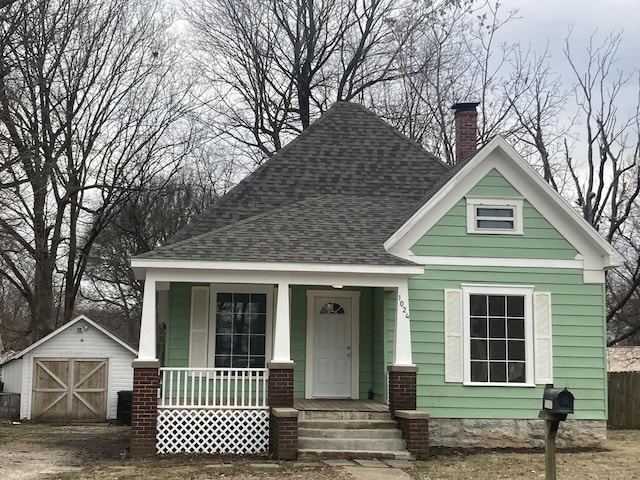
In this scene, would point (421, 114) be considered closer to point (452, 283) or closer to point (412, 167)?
point (412, 167)

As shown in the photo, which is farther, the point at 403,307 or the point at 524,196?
the point at 524,196

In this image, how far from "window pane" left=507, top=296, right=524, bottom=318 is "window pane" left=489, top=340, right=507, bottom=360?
0.55 meters

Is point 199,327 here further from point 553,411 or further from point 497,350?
point 553,411

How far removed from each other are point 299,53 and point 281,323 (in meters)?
18.7

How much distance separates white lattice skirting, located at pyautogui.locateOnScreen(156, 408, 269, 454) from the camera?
12562 millimetres

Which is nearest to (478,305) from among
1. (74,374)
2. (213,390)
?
(213,390)

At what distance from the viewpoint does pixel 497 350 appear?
14086 millimetres

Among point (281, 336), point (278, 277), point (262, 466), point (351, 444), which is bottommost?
point (262, 466)

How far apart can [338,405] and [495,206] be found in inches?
179

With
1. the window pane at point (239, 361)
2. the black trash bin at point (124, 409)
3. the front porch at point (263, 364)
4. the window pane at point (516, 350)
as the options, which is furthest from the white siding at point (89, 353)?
the window pane at point (516, 350)

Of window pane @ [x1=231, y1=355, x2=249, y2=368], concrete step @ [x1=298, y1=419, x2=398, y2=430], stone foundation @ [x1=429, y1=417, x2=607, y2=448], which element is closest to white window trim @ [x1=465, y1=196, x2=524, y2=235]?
stone foundation @ [x1=429, y1=417, x2=607, y2=448]

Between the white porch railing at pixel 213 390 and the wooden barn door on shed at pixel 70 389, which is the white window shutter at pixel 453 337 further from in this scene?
the wooden barn door on shed at pixel 70 389

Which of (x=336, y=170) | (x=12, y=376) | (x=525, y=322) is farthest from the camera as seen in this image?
(x=12, y=376)

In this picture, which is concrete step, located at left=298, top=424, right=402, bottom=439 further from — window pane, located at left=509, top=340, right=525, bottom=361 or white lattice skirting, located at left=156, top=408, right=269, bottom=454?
window pane, located at left=509, top=340, right=525, bottom=361
